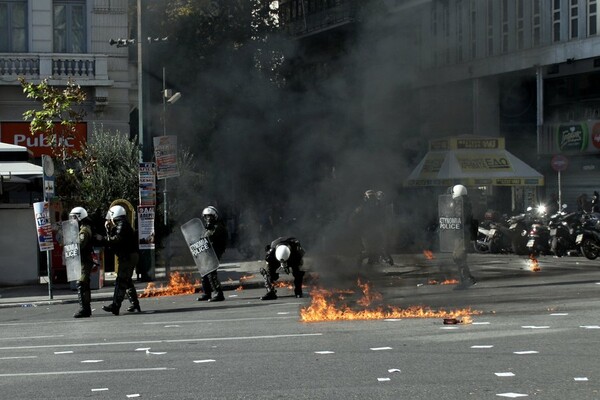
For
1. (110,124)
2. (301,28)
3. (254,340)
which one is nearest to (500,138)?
(301,28)

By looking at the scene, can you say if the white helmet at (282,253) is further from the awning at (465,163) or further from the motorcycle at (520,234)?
the motorcycle at (520,234)

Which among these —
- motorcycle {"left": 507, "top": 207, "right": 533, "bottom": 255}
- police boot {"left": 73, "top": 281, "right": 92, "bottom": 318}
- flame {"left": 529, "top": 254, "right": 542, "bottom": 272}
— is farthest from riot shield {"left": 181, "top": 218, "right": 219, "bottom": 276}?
motorcycle {"left": 507, "top": 207, "right": 533, "bottom": 255}

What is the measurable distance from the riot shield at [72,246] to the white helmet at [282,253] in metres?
3.35

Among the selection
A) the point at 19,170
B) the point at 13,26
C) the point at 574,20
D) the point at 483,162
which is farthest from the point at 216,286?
the point at 13,26

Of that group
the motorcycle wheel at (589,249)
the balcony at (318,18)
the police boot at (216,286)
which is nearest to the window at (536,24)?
the balcony at (318,18)

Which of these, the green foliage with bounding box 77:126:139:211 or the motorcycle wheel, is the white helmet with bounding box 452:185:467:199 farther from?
the green foliage with bounding box 77:126:139:211

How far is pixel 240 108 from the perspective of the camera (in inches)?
750

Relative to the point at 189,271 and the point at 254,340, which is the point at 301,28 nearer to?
the point at 254,340

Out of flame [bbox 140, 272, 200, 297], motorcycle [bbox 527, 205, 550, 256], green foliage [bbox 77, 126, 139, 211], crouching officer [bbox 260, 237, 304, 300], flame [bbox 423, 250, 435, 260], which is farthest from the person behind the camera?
motorcycle [bbox 527, 205, 550, 256]

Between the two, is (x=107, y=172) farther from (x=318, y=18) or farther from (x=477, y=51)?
(x=477, y=51)

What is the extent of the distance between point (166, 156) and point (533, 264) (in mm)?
8154

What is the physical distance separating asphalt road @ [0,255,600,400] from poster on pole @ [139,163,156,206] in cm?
519

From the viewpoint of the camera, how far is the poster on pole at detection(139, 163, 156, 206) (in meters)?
22.4

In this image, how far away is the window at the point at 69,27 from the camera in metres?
30.6
